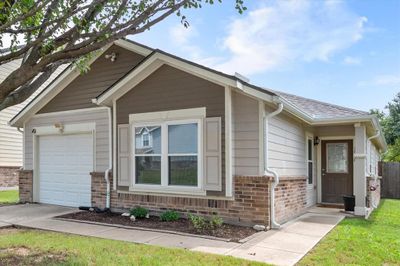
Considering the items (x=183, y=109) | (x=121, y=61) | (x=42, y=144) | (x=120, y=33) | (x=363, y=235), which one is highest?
(x=121, y=61)

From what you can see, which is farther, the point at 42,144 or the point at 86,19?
the point at 42,144

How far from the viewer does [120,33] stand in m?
5.80

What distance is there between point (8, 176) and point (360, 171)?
16.3 meters

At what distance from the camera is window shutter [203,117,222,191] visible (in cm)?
790

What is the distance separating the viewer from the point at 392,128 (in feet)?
100

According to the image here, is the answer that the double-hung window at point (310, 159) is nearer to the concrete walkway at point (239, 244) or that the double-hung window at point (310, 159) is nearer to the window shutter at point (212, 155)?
the concrete walkway at point (239, 244)

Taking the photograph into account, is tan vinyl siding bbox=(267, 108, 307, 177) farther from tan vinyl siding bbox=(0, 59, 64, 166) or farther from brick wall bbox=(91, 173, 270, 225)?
tan vinyl siding bbox=(0, 59, 64, 166)

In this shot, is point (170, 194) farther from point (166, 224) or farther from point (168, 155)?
point (168, 155)

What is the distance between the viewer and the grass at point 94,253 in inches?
205

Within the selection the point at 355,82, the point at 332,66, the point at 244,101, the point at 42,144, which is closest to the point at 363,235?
the point at 244,101

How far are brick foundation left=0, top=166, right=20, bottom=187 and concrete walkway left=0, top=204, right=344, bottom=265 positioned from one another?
877 centimetres

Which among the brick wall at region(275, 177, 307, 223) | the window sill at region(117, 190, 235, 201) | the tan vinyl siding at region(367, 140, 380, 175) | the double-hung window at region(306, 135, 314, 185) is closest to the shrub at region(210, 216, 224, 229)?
the window sill at region(117, 190, 235, 201)

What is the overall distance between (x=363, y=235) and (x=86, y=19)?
21.6 feet

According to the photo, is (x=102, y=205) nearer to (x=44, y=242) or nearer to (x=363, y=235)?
(x=44, y=242)
